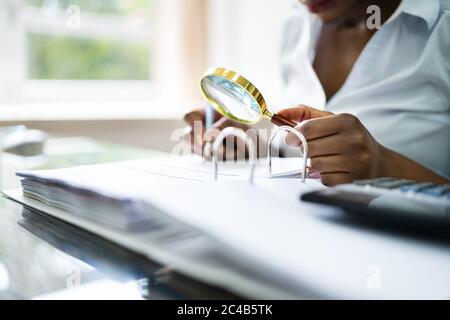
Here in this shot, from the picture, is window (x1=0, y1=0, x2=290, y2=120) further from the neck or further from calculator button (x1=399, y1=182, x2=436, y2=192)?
calculator button (x1=399, y1=182, x2=436, y2=192)

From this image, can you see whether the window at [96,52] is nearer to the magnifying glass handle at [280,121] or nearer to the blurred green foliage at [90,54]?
the blurred green foliage at [90,54]

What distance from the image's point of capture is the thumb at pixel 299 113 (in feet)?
1.59

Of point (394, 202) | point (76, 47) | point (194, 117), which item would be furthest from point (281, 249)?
point (76, 47)

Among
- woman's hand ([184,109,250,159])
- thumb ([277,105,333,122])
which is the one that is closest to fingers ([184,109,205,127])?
woman's hand ([184,109,250,159])

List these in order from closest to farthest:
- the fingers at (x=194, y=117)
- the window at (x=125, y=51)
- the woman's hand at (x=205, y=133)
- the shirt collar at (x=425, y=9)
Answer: the shirt collar at (x=425, y=9)
the woman's hand at (x=205, y=133)
the fingers at (x=194, y=117)
the window at (x=125, y=51)

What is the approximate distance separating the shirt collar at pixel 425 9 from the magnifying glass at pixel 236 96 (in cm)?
28

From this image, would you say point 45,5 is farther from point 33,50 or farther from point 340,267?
point 340,267

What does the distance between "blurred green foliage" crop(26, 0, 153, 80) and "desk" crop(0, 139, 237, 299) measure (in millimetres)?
1537

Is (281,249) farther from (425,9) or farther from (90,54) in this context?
(90,54)

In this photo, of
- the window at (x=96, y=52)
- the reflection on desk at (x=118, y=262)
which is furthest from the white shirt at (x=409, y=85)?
the window at (x=96, y=52)

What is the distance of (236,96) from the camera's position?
494 mm

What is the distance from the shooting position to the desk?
0.28 metres

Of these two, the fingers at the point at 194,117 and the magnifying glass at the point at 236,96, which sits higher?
the magnifying glass at the point at 236,96
